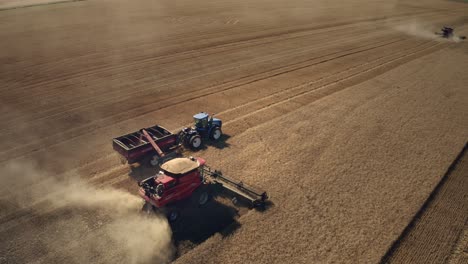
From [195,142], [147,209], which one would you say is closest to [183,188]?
[147,209]

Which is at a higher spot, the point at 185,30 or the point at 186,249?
the point at 185,30

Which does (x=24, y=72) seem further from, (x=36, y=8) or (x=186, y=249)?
(x=36, y=8)

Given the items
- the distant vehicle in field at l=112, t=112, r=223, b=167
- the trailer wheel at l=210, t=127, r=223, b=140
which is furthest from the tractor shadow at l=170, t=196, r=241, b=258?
the trailer wheel at l=210, t=127, r=223, b=140

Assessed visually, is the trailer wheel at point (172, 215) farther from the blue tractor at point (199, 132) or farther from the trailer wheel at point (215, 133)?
the trailer wheel at point (215, 133)

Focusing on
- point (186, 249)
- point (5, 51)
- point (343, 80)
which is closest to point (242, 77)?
point (343, 80)

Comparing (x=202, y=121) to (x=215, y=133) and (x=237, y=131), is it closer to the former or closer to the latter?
(x=215, y=133)

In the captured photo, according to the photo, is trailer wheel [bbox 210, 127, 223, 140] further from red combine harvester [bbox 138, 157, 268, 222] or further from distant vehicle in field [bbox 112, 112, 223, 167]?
red combine harvester [bbox 138, 157, 268, 222]

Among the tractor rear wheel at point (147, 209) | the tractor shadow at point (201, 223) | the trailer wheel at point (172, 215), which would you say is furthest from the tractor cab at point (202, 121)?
the trailer wheel at point (172, 215)
